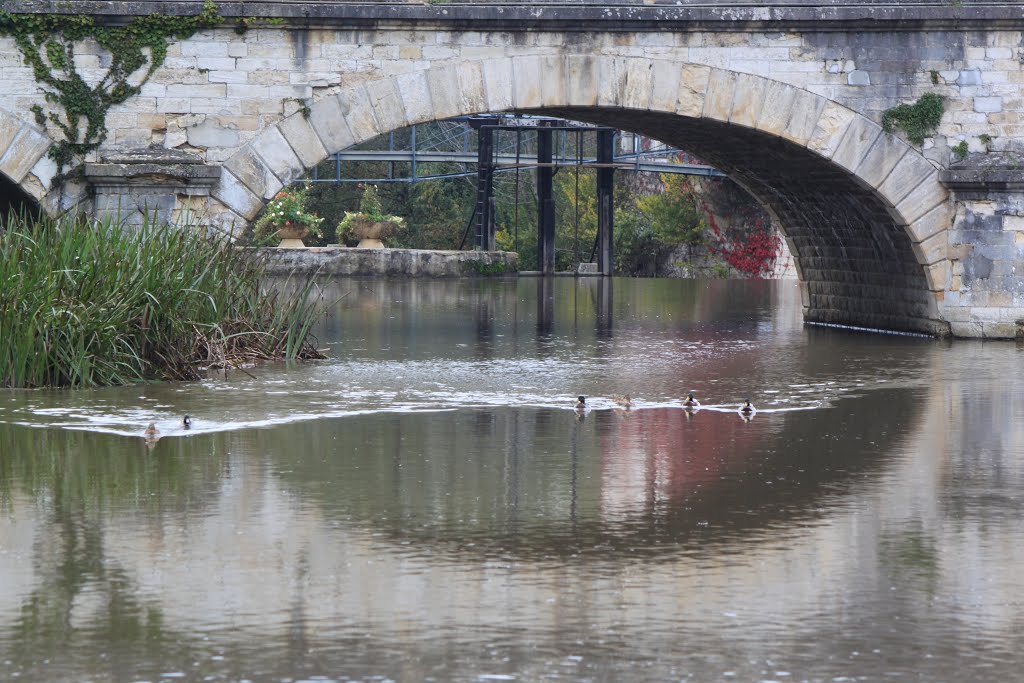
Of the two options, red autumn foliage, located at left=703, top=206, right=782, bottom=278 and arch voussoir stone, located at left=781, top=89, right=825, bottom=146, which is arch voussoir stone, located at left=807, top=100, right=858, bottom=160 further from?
red autumn foliage, located at left=703, top=206, right=782, bottom=278

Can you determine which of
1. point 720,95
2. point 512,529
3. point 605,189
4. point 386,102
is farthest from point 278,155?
point 605,189

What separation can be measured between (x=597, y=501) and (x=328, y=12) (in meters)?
8.17

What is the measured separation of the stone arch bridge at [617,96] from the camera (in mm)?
14031

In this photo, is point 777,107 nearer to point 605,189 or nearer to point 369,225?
point 605,189

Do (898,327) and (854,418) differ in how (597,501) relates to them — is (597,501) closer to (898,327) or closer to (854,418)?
(854,418)

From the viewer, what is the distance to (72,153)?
14.0 meters

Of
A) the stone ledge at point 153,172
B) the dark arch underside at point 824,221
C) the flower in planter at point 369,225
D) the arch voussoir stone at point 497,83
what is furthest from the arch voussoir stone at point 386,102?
the flower in planter at point 369,225

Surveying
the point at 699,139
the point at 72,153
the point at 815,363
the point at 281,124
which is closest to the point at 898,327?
the point at 699,139

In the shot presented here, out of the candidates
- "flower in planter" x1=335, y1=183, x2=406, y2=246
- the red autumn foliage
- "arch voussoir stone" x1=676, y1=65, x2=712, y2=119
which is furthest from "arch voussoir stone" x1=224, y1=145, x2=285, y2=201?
the red autumn foliage

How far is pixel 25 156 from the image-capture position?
13891 mm

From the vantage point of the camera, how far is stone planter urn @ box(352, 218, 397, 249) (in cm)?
3111

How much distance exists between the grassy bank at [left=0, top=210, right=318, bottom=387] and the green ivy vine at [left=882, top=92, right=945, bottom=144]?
6216 mm

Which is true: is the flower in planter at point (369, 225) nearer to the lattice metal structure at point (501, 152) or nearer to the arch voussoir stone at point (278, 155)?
the lattice metal structure at point (501, 152)

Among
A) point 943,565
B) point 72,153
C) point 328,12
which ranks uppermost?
point 328,12
